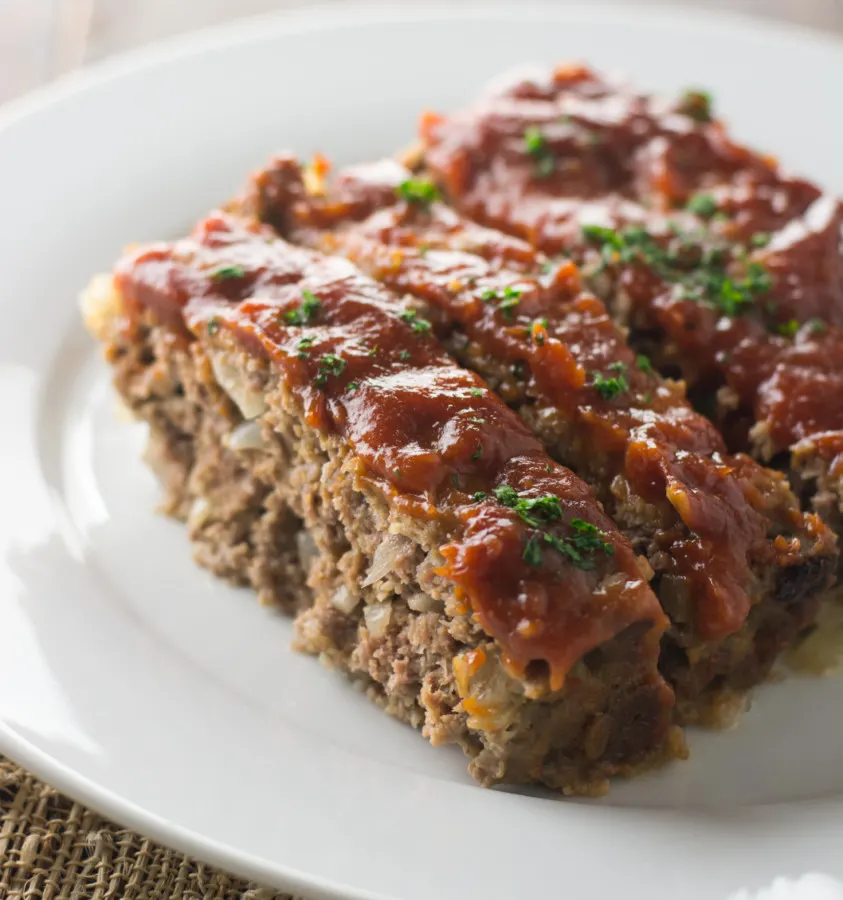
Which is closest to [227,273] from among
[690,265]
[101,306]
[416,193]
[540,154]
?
[101,306]

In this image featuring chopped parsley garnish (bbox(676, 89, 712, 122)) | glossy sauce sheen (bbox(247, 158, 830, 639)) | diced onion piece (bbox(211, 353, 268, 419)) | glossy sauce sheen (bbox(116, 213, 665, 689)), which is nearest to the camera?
glossy sauce sheen (bbox(116, 213, 665, 689))

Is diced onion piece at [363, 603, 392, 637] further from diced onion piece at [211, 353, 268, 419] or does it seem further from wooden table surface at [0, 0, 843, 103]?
wooden table surface at [0, 0, 843, 103]

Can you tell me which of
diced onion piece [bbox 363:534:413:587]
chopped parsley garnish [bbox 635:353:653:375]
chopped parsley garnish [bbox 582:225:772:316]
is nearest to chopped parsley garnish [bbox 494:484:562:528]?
diced onion piece [bbox 363:534:413:587]

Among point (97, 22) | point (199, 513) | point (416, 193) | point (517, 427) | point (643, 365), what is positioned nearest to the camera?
point (517, 427)

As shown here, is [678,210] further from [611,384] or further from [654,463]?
[654,463]

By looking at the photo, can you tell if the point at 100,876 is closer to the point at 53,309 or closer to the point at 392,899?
the point at 392,899

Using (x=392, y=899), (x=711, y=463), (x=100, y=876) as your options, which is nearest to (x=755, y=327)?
(x=711, y=463)
